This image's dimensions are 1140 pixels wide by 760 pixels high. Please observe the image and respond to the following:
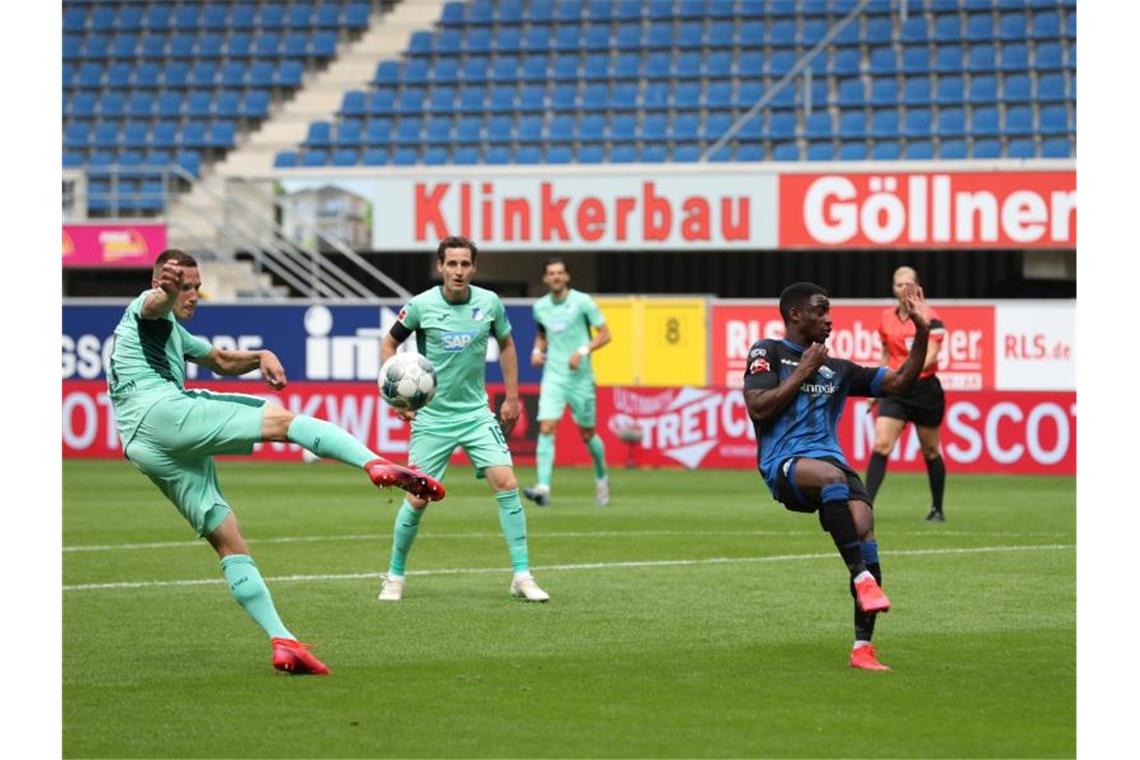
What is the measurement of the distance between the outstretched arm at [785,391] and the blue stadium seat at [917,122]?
863 inches

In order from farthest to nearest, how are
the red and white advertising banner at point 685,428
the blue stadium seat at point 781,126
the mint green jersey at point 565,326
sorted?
the blue stadium seat at point 781,126 → the red and white advertising banner at point 685,428 → the mint green jersey at point 565,326

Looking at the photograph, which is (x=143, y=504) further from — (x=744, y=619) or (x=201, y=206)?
(x=201, y=206)

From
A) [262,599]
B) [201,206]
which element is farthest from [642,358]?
[262,599]

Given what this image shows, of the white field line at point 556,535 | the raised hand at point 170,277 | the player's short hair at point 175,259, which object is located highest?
the player's short hair at point 175,259

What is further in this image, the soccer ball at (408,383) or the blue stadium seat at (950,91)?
the blue stadium seat at (950,91)

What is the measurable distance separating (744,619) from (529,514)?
726 cm

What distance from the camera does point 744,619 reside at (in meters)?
10.5

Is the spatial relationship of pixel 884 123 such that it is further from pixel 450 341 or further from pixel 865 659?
pixel 865 659

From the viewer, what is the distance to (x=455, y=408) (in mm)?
11719

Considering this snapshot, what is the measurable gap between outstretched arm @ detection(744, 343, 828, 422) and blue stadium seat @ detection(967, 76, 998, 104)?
73.5 feet

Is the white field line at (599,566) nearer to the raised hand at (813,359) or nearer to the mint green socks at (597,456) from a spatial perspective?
the raised hand at (813,359)

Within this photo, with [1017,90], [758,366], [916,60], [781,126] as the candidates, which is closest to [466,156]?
[781,126]

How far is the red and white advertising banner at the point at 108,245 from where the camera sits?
29.7m

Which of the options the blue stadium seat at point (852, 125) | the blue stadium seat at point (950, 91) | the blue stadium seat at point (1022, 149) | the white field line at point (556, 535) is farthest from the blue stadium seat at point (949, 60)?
the white field line at point (556, 535)
